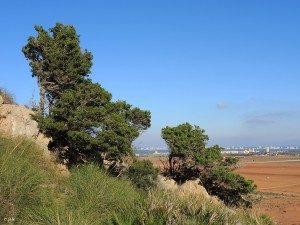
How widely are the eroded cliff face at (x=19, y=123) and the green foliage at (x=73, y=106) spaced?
492 mm

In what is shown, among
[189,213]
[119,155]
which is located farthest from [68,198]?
[119,155]

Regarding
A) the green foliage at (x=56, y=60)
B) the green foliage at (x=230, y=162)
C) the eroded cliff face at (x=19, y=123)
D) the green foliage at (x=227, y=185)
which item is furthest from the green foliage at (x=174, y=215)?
the green foliage at (x=230, y=162)

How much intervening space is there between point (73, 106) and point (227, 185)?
46.0ft

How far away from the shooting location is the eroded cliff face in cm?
1692

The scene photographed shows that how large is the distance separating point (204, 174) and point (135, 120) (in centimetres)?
823

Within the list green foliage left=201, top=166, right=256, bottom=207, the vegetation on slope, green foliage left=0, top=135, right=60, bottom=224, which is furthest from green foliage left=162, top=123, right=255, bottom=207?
green foliage left=0, top=135, right=60, bottom=224

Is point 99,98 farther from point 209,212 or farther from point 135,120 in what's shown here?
point 209,212

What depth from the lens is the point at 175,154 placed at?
95.6 feet

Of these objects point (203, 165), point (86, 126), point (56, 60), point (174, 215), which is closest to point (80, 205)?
point (174, 215)

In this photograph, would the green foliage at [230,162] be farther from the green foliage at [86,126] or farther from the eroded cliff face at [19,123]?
the eroded cliff face at [19,123]

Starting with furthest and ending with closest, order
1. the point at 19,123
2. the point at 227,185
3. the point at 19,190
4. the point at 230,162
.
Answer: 1. the point at 230,162
2. the point at 227,185
3. the point at 19,123
4. the point at 19,190

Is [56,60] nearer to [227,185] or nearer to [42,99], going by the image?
[42,99]

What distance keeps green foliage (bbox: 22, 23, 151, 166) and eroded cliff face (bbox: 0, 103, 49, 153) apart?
492 millimetres

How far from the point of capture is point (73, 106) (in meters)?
18.5
